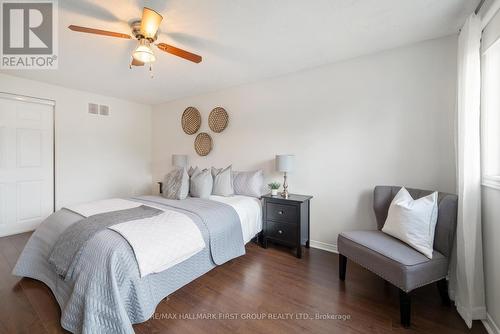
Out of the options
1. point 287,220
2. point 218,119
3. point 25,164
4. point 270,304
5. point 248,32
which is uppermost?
point 248,32

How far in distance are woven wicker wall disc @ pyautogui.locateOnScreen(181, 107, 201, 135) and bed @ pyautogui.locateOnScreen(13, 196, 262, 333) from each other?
78.9 inches

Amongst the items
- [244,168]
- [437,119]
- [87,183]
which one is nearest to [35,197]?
[87,183]

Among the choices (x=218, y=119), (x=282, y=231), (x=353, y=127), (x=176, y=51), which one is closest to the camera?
(x=176, y=51)

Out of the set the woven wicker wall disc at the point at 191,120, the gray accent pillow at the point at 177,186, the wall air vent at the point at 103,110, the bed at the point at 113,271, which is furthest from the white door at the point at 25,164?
the gray accent pillow at the point at 177,186

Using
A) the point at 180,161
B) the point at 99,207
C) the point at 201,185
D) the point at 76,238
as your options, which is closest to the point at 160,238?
the point at 76,238

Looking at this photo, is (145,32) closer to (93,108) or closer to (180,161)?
(180,161)

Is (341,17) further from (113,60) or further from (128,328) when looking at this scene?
(128,328)

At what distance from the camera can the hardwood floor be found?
1509 mm

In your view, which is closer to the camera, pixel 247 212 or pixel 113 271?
pixel 113 271

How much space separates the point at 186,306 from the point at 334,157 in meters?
2.28

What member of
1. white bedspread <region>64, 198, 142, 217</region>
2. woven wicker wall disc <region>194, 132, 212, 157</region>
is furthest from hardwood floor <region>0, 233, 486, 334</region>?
woven wicker wall disc <region>194, 132, 212, 157</region>

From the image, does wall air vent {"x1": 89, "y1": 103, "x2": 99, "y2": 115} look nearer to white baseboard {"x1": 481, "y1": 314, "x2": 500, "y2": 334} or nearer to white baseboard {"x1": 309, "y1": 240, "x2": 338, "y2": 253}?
white baseboard {"x1": 309, "y1": 240, "x2": 338, "y2": 253}

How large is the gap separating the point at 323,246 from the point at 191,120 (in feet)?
10.4

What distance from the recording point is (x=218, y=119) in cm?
373
